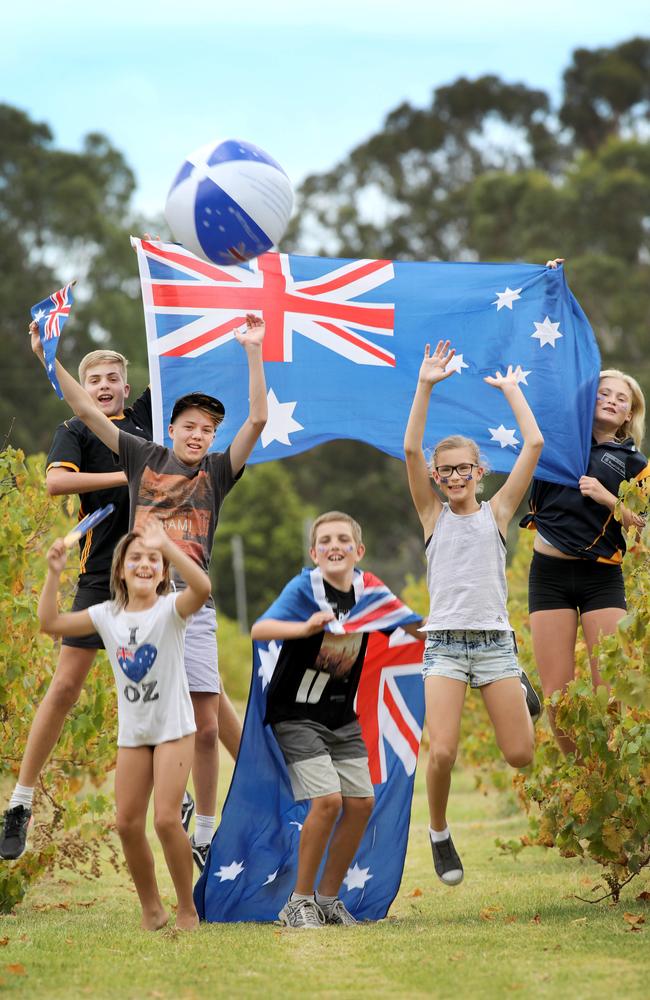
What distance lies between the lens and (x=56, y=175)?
4819 cm

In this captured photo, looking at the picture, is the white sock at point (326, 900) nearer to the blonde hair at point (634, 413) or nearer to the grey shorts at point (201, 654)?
the grey shorts at point (201, 654)

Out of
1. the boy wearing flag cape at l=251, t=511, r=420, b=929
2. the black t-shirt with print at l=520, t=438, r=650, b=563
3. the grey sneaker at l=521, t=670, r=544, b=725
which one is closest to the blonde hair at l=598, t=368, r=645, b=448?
the black t-shirt with print at l=520, t=438, r=650, b=563

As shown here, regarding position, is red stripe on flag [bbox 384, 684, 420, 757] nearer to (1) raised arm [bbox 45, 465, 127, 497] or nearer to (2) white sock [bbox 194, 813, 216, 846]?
(2) white sock [bbox 194, 813, 216, 846]

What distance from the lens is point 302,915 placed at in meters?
6.38

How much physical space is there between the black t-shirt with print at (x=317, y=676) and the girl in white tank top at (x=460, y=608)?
367 millimetres

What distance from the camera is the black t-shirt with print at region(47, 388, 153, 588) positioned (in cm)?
692

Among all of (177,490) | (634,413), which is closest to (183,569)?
(177,490)

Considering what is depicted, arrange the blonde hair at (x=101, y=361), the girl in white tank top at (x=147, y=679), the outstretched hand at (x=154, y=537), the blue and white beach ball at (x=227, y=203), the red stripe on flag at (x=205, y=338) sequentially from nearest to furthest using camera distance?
the outstretched hand at (x=154, y=537)
the girl in white tank top at (x=147, y=679)
the blue and white beach ball at (x=227, y=203)
the blonde hair at (x=101, y=361)
the red stripe on flag at (x=205, y=338)

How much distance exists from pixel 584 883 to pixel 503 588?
2.20m

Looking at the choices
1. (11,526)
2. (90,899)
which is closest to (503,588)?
(11,526)

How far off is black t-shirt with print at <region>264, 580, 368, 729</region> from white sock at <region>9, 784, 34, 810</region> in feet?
4.10

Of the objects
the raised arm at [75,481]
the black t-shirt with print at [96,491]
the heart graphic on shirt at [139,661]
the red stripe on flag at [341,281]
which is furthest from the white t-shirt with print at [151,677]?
the red stripe on flag at [341,281]

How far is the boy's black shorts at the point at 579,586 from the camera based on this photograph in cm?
706

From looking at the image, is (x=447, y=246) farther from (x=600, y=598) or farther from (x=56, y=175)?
(x=600, y=598)
